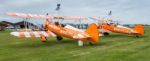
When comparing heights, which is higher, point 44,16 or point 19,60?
point 44,16

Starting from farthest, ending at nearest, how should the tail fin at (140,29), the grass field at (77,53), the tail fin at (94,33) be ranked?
the tail fin at (140,29)
the tail fin at (94,33)
the grass field at (77,53)

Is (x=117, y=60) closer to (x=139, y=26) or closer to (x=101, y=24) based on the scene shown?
(x=139, y=26)

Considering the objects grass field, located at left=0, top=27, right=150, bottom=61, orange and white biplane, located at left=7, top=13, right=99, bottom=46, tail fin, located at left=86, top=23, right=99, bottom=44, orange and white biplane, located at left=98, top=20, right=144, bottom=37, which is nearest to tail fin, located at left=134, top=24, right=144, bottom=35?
orange and white biplane, located at left=98, top=20, right=144, bottom=37

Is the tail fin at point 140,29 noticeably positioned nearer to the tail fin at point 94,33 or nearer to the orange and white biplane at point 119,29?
the orange and white biplane at point 119,29

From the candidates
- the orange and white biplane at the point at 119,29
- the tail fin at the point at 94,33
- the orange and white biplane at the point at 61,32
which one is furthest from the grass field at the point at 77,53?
the orange and white biplane at the point at 119,29

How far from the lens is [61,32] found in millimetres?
23281

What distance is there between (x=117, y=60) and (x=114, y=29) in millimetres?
19936

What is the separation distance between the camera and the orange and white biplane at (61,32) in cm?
2025

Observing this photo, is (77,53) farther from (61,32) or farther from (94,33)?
(61,32)

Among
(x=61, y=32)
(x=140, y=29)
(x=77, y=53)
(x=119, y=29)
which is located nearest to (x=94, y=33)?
(x=61, y=32)

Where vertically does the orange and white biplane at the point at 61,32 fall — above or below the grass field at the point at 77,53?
above

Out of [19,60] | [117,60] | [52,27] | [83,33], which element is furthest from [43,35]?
[117,60]

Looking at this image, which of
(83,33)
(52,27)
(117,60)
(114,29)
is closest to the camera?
(117,60)

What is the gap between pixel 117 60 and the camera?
13.1 meters
